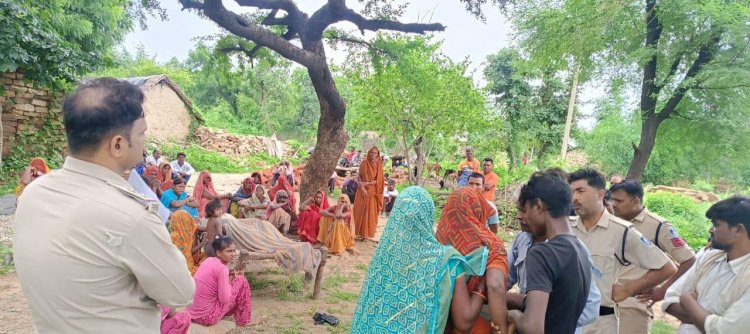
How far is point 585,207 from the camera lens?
246 centimetres

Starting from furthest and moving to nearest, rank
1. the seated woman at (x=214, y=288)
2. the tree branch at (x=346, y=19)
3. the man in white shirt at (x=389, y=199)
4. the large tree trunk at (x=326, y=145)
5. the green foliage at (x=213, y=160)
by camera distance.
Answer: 1. the green foliage at (x=213, y=160)
2. the man in white shirt at (x=389, y=199)
3. the large tree trunk at (x=326, y=145)
4. the tree branch at (x=346, y=19)
5. the seated woman at (x=214, y=288)

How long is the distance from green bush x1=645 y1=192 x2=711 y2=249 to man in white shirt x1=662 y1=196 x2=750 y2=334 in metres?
7.91

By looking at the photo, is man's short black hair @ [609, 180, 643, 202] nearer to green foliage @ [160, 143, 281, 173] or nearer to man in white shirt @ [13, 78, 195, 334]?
man in white shirt @ [13, 78, 195, 334]

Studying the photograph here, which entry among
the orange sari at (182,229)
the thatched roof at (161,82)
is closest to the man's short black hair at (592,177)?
the orange sari at (182,229)

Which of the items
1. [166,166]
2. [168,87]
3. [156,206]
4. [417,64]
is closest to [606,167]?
[417,64]

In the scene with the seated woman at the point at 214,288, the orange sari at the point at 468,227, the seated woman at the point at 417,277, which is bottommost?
the seated woman at the point at 214,288

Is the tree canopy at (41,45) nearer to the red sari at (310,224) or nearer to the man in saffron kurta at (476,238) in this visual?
the red sari at (310,224)

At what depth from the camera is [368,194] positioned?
8016mm

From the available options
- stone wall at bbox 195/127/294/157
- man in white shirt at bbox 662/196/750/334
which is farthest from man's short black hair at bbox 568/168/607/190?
stone wall at bbox 195/127/294/157

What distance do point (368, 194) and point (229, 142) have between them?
15.4 meters

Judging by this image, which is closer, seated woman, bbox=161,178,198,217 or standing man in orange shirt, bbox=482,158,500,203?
seated woman, bbox=161,178,198,217

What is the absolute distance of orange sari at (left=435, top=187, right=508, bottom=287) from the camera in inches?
68.2

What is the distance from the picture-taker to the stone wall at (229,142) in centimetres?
2083

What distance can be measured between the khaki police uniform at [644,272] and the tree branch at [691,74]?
572 centimetres
